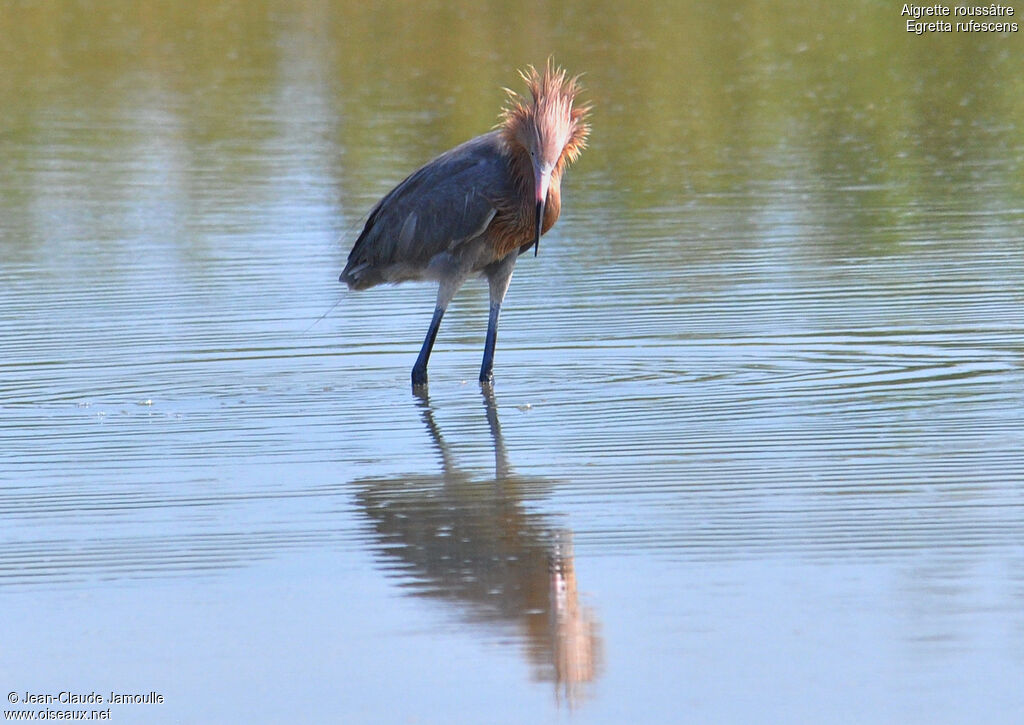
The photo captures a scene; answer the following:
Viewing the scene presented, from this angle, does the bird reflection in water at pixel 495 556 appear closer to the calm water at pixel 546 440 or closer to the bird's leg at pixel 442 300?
the calm water at pixel 546 440

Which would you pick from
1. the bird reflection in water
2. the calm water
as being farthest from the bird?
the bird reflection in water

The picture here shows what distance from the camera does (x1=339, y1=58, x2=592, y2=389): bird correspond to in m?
11.7

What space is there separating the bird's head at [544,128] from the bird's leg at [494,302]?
1.87 feet

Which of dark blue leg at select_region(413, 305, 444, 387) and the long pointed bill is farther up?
the long pointed bill

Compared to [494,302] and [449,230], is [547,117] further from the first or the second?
[494,302]

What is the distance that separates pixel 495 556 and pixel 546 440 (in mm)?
2237

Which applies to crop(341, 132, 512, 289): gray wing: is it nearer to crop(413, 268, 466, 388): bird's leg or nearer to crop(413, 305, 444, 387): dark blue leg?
crop(413, 268, 466, 388): bird's leg

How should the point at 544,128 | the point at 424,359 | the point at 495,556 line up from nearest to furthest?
1. the point at 495,556
2. the point at 544,128
3. the point at 424,359

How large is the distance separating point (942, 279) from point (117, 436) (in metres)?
6.30

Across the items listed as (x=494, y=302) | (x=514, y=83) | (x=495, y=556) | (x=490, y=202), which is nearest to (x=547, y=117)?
(x=490, y=202)

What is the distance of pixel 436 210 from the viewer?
12.0 m

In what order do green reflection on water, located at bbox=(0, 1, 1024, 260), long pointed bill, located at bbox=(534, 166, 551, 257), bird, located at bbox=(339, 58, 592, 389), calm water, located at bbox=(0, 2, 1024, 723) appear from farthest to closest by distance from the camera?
green reflection on water, located at bbox=(0, 1, 1024, 260) → bird, located at bbox=(339, 58, 592, 389) → long pointed bill, located at bbox=(534, 166, 551, 257) → calm water, located at bbox=(0, 2, 1024, 723)

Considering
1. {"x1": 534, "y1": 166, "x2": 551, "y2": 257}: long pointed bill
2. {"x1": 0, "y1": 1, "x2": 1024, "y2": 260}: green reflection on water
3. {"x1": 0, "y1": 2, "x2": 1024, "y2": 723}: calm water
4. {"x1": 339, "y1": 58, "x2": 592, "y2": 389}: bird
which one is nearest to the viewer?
{"x1": 0, "y1": 2, "x2": 1024, "y2": 723}: calm water

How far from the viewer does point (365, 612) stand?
6.95 meters
